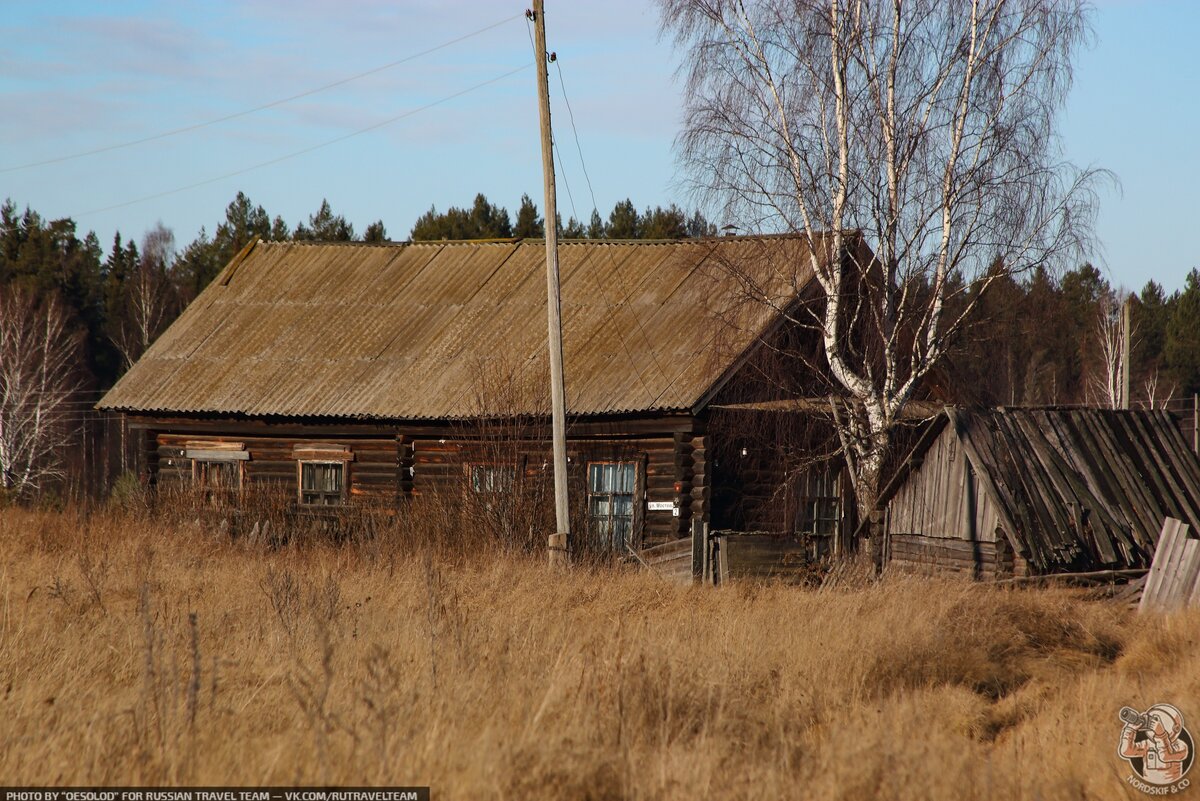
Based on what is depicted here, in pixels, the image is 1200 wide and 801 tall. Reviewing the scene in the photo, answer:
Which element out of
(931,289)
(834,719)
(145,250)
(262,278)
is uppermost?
(145,250)

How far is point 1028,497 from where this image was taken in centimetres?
1366

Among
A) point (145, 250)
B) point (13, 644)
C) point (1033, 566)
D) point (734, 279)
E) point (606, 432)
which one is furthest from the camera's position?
point (145, 250)

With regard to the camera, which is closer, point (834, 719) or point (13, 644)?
point (834, 719)

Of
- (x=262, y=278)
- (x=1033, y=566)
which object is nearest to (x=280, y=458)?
(x=262, y=278)

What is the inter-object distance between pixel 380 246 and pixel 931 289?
12.2 meters

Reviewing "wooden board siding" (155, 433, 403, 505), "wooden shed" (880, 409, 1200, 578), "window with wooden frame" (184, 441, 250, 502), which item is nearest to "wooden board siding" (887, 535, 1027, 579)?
"wooden shed" (880, 409, 1200, 578)

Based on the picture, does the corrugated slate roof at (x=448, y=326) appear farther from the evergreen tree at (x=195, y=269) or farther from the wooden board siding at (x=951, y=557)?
the evergreen tree at (x=195, y=269)

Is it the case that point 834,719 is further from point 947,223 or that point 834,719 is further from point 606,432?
point 606,432

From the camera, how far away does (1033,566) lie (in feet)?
43.4

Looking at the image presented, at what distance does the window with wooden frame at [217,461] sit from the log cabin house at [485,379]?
34 millimetres

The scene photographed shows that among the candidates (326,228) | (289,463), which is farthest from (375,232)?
(289,463)

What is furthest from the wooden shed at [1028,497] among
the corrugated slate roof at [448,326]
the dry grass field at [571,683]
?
the corrugated slate roof at [448,326]

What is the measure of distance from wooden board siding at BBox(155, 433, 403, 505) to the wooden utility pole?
17.2ft

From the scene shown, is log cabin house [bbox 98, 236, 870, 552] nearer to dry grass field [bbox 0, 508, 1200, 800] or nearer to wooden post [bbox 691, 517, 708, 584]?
wooden post [bbox 691, 517, 708, 584]
